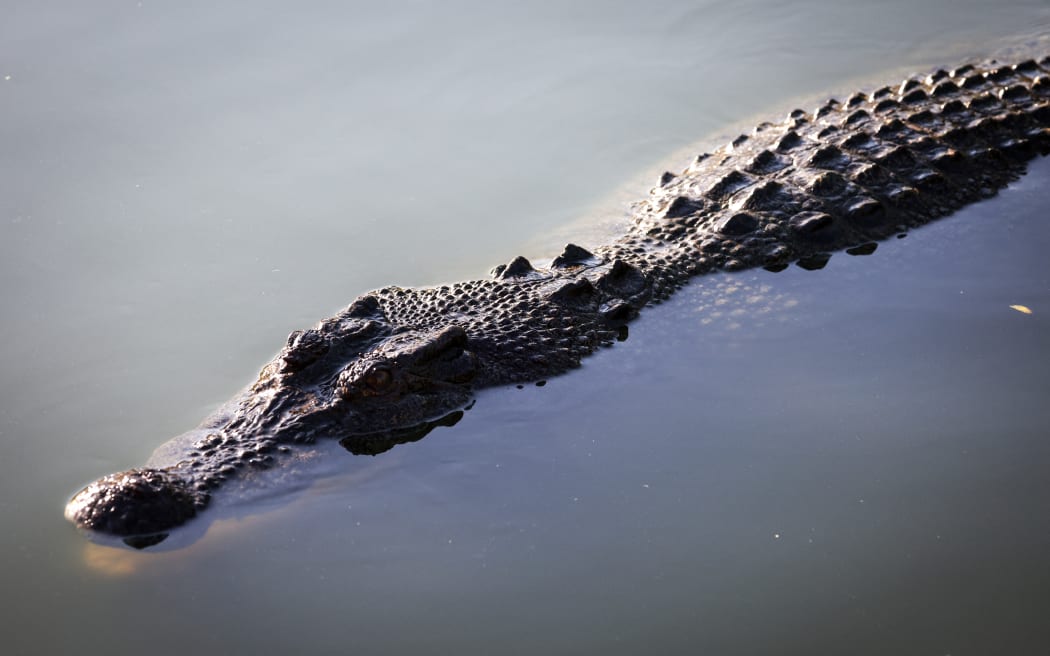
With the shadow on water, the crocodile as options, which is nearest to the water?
the shadow on water

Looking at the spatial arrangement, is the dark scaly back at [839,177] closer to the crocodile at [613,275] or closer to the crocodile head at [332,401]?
the crocodile at [613,275]

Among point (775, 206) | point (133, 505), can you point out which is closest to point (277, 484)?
point (133, 505)

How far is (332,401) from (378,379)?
0.83ft

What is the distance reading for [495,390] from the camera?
5.33m

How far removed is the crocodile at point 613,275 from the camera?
478 centimetres

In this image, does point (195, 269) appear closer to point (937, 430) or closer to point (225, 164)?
point (225, 164)

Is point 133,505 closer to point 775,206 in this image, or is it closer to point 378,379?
point 378,379

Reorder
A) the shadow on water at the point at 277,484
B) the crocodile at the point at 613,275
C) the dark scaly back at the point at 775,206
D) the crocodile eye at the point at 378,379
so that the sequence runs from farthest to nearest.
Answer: the dark scaly back at the point at 775,206
the crocodile eye at the point at 378,379
the crocodile at the point at 613,275
the shadow on water at the point at 277,484

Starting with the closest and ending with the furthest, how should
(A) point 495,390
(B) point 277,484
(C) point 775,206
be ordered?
(B) point 277,484
(A) point 495,390
(C) point 775,206

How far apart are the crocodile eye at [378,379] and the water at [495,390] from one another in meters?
0.36

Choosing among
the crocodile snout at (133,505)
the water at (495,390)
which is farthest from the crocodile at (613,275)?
the water at (495,390)

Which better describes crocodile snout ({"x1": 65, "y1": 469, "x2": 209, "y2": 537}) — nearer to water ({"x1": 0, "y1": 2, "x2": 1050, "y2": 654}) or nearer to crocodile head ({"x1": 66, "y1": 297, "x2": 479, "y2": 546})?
crocodile head ({"x1": 66, "y1": 297, "x2": 479, "y2": 546})

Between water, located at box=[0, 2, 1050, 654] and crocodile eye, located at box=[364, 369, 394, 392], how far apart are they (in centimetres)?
36

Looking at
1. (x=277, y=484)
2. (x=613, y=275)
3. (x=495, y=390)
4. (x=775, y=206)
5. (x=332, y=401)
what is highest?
(x=775, y=206)
